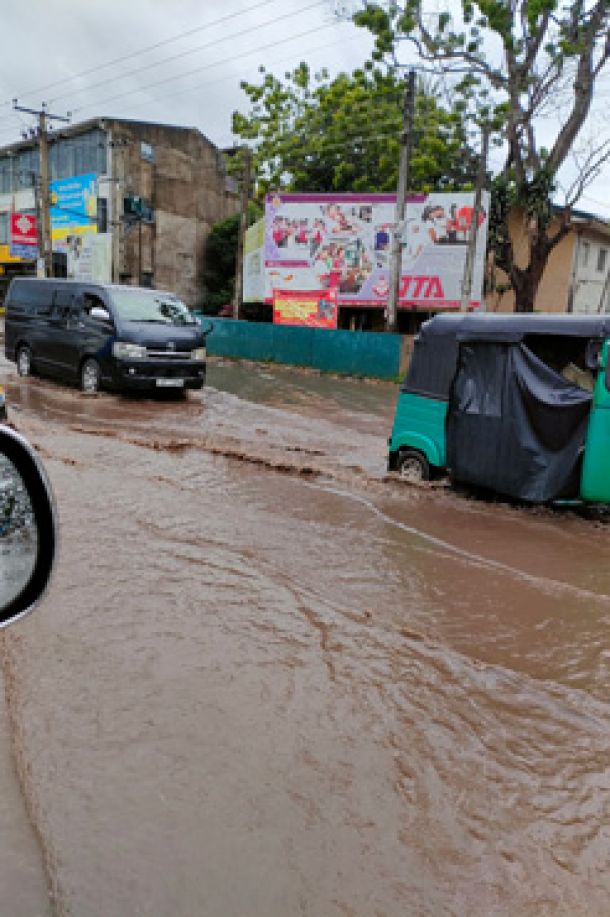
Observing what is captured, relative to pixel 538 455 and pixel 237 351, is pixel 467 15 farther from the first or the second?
pixel 538 455

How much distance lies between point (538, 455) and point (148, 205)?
33950mm

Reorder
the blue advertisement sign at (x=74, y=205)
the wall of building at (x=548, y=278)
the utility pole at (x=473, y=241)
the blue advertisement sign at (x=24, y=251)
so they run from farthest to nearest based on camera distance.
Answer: the blue advertisement sign at (x=24, y=251) < the blue advertisement sign at (x=74, y=205) < the wall of building at (x=548, y=278) < the utility pole at (x=473, y=241)

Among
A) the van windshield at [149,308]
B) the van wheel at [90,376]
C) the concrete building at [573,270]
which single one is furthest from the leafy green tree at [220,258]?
the van wheel at [90,376]

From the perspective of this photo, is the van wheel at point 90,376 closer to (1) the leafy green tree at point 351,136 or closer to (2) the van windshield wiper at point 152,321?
(2) the van windshield wiper at point 152,321

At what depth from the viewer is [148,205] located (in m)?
36.3

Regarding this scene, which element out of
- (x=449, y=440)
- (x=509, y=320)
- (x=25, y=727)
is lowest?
(x=25, y=727)

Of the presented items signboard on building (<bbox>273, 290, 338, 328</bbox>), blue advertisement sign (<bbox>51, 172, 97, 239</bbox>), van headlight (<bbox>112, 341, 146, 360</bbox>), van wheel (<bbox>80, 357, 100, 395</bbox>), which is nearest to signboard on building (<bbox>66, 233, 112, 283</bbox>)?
blue advertisement sign (<bbox>51, 172, 97, 239</bbox>)

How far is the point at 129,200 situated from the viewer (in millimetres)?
34750

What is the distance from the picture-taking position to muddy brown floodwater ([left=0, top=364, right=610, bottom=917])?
7.96ft

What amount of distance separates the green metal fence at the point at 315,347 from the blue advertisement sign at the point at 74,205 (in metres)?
15.2

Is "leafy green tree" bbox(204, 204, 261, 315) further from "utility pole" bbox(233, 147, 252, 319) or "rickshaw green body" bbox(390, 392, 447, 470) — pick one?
"rickshaw green body" bbox(390, 392, 447, 470)

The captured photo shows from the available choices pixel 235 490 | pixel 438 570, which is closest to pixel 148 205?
pixel 235 490

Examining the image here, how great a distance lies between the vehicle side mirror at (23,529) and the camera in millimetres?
1577

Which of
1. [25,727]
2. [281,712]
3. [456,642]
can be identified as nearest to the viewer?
[25,727]
